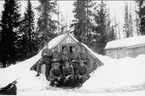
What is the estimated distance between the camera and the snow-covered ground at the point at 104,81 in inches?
330

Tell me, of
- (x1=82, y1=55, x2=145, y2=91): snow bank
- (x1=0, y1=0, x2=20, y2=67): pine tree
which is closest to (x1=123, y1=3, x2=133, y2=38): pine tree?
(x1=0, y1=0, x2=20, y2=67): pine tree

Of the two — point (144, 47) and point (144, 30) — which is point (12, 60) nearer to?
point (144, 47)

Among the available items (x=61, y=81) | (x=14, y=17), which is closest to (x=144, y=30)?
(x=14, y=17)

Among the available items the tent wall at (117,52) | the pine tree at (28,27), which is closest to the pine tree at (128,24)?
the tent wall at (117,52)

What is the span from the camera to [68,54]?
35.6 feet

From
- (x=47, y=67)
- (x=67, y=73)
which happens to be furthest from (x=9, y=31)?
(x=67, y=73)

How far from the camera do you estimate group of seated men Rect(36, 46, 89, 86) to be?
994cm

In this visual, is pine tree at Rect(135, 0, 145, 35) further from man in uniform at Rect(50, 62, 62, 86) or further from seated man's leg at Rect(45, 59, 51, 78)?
man in uniform at Rect(50, 62, 62, 86)

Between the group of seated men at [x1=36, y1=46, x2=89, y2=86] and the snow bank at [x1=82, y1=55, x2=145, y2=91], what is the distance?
599mm

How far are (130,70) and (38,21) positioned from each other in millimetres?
20822

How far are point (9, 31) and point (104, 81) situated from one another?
17.3 m

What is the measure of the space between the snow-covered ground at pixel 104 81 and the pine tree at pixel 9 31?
483 inches

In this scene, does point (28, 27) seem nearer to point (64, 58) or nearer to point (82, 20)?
point (82, 20)

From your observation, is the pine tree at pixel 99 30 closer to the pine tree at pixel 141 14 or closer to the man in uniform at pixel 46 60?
the pine tree at pixel 141 14
